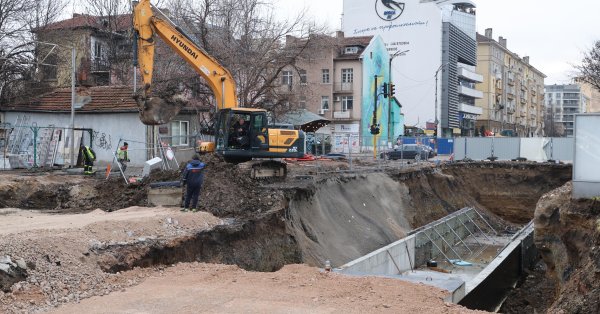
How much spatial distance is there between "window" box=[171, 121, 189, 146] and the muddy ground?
617 centimetres

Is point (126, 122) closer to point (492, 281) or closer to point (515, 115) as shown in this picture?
point (492, 281)

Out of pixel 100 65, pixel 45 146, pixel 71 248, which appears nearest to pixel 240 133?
pixel 71 248

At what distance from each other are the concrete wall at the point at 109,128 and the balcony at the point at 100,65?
13379mm

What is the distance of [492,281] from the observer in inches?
708

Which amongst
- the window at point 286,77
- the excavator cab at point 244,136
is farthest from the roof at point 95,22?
the excavator cab at point 244,136

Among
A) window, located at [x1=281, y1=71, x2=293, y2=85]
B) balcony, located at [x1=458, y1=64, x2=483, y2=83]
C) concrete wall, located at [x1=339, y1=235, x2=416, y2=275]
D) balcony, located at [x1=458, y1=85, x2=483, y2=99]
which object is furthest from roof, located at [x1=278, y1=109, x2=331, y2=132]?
balcony, located at [x1=458, y1=85, x2=483, y2=99]

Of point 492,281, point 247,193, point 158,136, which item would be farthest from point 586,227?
point 158,136

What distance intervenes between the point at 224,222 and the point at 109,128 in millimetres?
15945

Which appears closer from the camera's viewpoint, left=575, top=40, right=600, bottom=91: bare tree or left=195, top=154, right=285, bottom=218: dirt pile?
left=195, top=154, right=285, bottom=218: dirt pile

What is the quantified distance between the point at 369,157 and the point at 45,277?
27942 mm

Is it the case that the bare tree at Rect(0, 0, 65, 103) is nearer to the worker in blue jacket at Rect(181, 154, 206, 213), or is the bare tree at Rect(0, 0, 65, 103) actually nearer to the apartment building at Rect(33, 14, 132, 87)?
the apartment building at Rect(33, 14, 132, 87)

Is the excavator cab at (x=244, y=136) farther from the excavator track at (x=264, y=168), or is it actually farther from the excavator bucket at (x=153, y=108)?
the excavator bucket at (x=153, y=108)

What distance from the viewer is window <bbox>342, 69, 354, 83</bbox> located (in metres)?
59.3

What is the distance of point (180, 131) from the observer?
30.5 m
